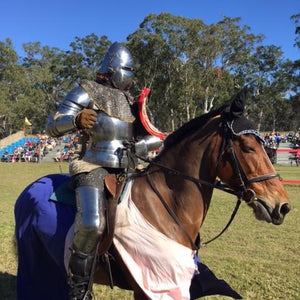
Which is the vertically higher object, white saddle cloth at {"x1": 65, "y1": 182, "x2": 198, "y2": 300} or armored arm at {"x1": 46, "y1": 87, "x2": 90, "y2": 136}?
armored arm at {"x1": 46, "y1": 87, "x2": 90, "y2": 136}

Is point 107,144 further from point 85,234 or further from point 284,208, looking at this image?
point 284,208

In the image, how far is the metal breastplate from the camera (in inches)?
114

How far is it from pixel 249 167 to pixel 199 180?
1.29 ft

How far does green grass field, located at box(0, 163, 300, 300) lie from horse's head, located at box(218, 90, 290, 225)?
2125 mm

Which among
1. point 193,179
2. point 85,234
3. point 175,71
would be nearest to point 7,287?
point 85,234

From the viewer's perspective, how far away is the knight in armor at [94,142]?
8.96ft

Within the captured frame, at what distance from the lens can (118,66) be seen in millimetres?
3158

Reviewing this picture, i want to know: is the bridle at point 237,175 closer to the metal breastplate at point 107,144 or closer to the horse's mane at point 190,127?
the horse's mane at point 190,127

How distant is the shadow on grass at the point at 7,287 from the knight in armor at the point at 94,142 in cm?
187

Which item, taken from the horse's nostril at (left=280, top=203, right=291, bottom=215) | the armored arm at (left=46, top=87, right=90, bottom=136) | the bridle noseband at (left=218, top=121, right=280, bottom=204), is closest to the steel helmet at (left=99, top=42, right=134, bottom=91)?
the armored arm at (left=46, top=87, right=90, bottom=136)

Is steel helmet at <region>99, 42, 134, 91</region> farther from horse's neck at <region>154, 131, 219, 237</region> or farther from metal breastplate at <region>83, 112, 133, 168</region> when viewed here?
horse's neck at <region>154, 131, 219, 237</region>

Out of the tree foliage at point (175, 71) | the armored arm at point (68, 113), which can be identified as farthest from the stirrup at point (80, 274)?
the tree foliage at point (175, 71)

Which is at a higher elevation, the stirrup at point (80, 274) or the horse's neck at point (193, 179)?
the horse's neck at point (193, 179)

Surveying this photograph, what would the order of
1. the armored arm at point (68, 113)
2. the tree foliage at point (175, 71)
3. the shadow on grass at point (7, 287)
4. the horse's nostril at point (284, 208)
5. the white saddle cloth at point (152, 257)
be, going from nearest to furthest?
1. the horse's nostril at point (284, 208)
2. the white saddle cloth at point (152, 257)
3. the armored arm at point (68, 113)
4. the shadow on grass at point (7, 287)
5. the tree foliage at point (175, 71)
